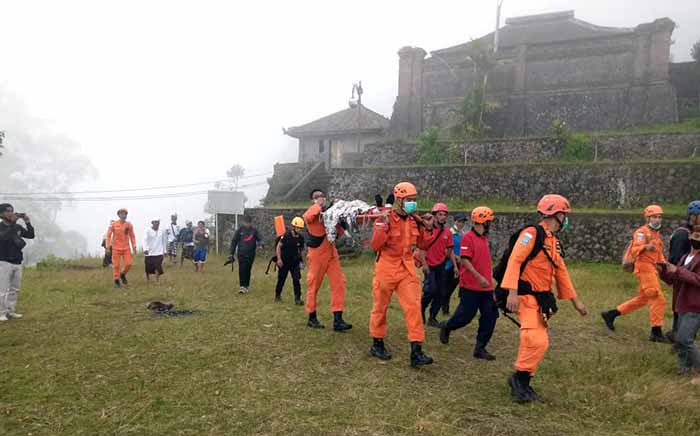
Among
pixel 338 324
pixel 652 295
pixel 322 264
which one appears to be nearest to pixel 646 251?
pixel 652 295

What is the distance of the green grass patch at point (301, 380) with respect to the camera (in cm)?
402

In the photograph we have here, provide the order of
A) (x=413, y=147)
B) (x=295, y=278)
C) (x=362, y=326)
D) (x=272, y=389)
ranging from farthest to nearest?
(x=413, y=147) < (x=295, y=278) < (x=362, y=326) < (x=272, y=389)

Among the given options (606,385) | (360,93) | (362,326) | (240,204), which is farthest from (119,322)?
(360,93)

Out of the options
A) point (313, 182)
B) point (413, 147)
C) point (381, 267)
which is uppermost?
point (413, 147)

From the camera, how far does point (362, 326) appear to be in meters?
7.38

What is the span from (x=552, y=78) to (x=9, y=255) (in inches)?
913

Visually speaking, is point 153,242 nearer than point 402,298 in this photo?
No

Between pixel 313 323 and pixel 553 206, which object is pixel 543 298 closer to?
pixel 553 206

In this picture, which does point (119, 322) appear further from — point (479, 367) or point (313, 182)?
point (313, 182)

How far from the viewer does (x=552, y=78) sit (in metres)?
23.0

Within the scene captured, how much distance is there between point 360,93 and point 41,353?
78.8ft

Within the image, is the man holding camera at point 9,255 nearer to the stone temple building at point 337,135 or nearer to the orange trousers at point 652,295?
the orange trousers at point 652,295

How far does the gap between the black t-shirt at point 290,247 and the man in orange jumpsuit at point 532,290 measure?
17.4ft

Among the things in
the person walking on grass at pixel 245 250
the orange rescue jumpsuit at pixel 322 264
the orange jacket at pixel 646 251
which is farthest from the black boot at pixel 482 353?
the person walking on grass at pixel 245 250
